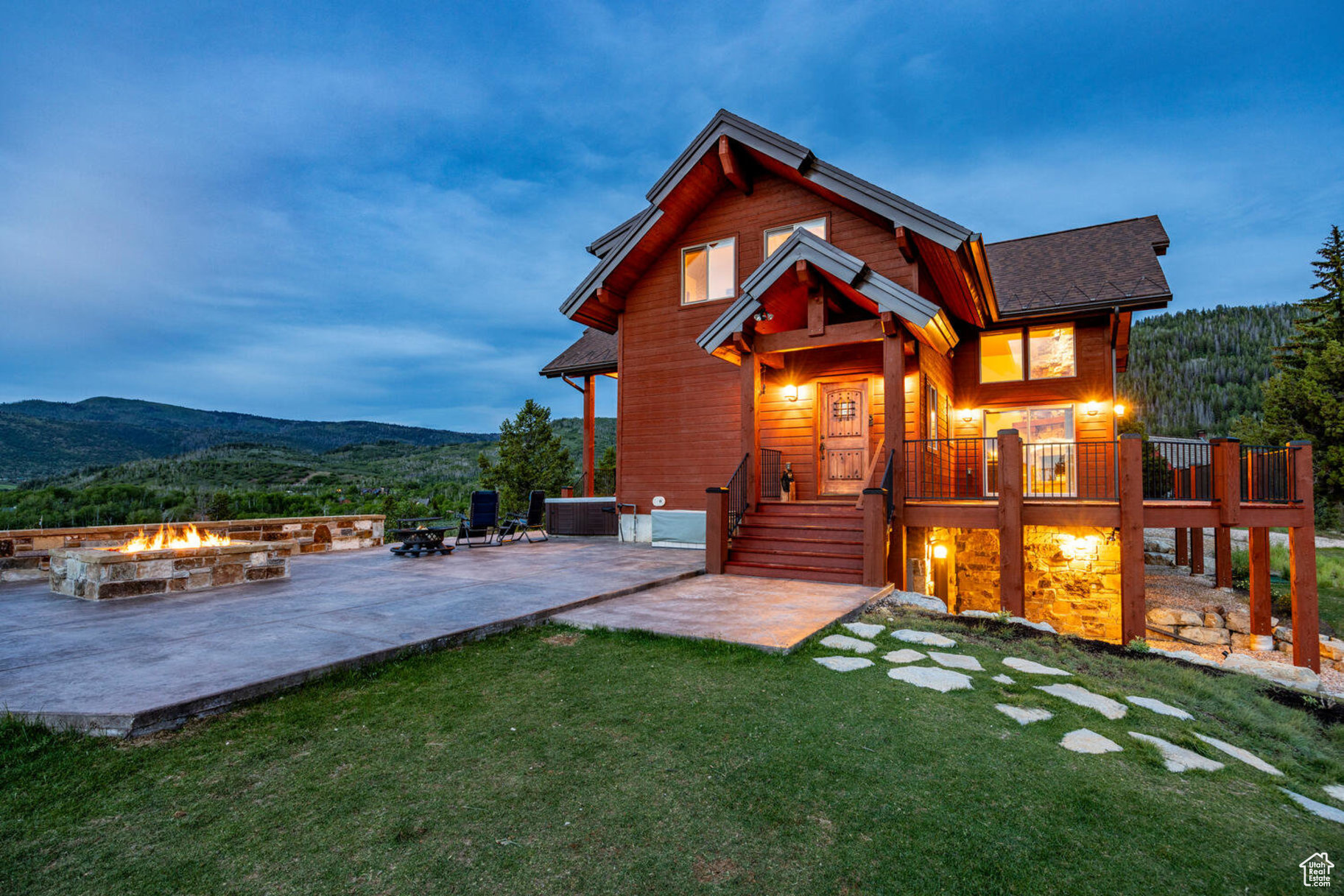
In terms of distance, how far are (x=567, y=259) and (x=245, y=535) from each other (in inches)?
3146

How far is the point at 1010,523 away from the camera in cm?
785

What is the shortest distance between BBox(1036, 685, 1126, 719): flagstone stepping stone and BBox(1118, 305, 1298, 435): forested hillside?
42.2 meters

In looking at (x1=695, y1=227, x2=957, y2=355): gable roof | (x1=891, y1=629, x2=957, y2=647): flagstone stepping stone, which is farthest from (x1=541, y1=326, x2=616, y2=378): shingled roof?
(x1=891, y1=629, x2=957, y2=647): flagstone stepping stone

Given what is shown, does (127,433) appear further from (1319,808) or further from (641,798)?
(1319,808)

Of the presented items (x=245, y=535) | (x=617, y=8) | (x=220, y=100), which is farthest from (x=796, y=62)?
(x=245, y=535)

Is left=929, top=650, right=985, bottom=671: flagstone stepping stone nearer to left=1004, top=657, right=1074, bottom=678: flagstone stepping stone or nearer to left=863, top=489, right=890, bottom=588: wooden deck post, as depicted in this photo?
left=1004, top=657, right=1074, bottom=678: flagstone stepping stone

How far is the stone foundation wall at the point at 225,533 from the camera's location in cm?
720

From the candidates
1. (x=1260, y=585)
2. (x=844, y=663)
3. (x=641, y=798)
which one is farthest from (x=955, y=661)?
(x=1260, y=585)

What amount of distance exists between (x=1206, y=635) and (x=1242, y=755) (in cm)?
838

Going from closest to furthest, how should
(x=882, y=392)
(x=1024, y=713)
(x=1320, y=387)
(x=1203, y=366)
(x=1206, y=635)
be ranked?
1. (x=1024, y=713)
2. (x=1206, y=635)
3. (x=882, y=392)
4. (x=1320, y=387)
5. (x=1203, y=366)

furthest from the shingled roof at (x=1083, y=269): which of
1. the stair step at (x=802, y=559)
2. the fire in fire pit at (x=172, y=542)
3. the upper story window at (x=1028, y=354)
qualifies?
the fire in fire pit at (x=172, y=542)

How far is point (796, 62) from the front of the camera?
72.2 meters

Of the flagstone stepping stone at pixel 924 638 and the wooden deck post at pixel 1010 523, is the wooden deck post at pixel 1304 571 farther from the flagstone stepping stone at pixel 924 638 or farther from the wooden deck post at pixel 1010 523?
the flagstone stepping stone at pixel 924 638

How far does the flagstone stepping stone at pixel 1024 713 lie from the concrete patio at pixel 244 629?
12.0 feet
